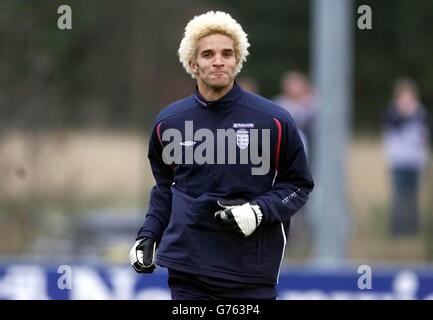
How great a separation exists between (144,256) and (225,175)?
0.67 meters

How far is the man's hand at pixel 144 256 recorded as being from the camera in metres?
6.99

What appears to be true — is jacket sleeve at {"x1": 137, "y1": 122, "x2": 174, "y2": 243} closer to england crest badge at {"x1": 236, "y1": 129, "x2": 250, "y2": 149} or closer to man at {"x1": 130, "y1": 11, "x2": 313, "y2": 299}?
man at {"x1": 130, "y1": 11, "x2": 313, "y2": 299}

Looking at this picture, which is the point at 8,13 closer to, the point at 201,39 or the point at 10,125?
the point at 10,125

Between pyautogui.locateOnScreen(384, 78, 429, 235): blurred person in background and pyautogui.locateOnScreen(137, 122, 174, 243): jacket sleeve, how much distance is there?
7795mm

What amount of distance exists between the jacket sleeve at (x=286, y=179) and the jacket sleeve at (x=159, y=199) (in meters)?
0.57

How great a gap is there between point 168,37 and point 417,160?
3118 millimetres

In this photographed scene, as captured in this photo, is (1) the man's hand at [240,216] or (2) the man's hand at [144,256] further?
(2) the man's hand at [144,256]

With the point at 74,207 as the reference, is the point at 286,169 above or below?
above

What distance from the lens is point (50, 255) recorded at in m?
13.8

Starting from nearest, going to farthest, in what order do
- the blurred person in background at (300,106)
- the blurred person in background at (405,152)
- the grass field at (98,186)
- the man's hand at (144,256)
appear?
the man's hand at (144,256) → the grass field at (98,186) → the blurred person in background at (300,106) → the blurred person in background at (405,152)

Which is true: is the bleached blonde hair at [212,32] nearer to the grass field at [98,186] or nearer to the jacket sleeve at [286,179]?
the jacket sleeve at [286,179]

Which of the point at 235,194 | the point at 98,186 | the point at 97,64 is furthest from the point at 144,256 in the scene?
the point at 97,64

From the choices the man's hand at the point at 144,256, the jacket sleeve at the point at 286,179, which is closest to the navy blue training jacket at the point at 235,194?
the jacket sleeve at the point at 286,179
